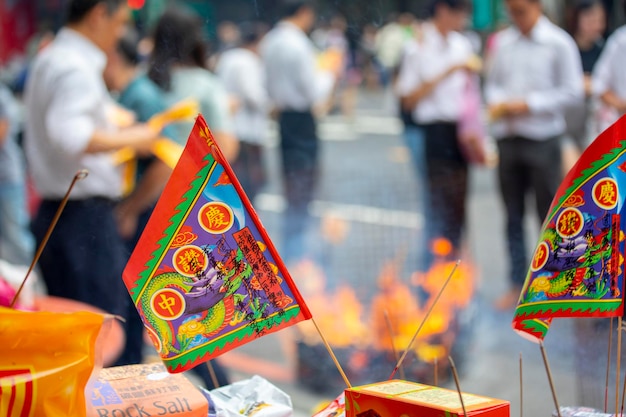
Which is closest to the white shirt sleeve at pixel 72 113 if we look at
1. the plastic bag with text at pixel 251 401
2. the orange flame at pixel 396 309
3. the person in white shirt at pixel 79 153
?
the person in white shirt at pixel 79 153

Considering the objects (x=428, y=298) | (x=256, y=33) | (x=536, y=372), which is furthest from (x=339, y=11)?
(x=536, y=372)

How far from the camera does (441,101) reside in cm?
482

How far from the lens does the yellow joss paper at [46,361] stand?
1381 mm

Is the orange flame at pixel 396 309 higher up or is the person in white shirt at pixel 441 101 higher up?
the person in white shirt at pixel 441 101

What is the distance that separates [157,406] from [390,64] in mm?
4110

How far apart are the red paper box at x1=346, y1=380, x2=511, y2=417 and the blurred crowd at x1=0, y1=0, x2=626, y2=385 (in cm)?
118

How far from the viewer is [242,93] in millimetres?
5492

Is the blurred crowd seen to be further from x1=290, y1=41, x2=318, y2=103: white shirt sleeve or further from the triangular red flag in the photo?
the triangular red flag

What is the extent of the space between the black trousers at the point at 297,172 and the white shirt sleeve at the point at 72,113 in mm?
2098

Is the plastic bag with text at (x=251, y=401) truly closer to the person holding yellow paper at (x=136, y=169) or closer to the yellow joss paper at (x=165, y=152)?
the person holding yellow paper at (x=136, y=169)

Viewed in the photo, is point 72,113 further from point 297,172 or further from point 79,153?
point 297,172

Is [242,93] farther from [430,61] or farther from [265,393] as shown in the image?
[265,393]

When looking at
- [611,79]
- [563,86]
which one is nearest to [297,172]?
[563,86]

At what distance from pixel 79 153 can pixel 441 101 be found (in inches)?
91.9
